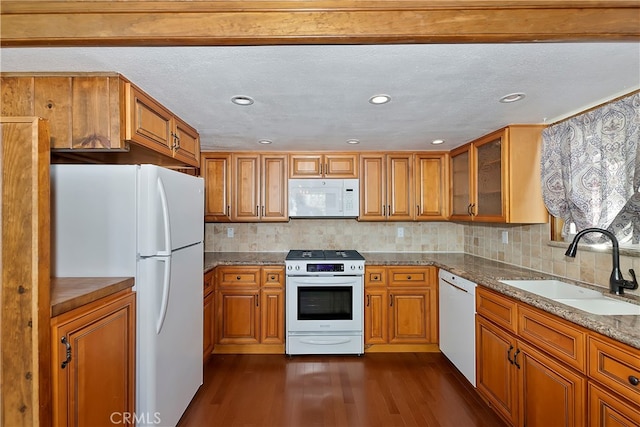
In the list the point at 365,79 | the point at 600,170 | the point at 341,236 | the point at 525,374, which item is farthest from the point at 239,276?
the point at 600,170

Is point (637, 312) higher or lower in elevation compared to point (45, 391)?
higher

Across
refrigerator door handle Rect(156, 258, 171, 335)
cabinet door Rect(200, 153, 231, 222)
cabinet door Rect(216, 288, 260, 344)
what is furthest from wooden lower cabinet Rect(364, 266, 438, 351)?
refrigerator door handle Rect(156, 258, 171, 335)

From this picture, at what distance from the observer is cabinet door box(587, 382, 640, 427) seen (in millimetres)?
1106

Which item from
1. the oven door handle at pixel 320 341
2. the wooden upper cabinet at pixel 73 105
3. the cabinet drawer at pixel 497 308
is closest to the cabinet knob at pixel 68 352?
the wooden upper cabinet at pixel 73 105

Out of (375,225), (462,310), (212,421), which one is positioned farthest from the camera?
(375,225)

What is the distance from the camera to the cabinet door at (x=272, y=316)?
2906mm

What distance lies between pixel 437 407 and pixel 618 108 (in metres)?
2.15

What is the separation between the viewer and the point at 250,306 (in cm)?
291

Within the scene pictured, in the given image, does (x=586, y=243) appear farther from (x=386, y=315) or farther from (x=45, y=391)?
(x=45, y=391)

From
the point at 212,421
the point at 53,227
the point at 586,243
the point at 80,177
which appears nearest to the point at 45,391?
the point at 53,227

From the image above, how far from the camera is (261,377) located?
8.25ft

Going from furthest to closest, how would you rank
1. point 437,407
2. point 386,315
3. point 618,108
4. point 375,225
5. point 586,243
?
point 375,225
point 386,315
point 437,407
point 586,243
point 618,108

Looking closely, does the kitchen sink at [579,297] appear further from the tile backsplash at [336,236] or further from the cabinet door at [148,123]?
the cabinet door at [148,123]

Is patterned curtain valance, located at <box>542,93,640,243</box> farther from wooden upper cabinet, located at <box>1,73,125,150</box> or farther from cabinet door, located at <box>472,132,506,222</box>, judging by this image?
wooden upper cabinet, located at <box>1,73,125,150</box>
